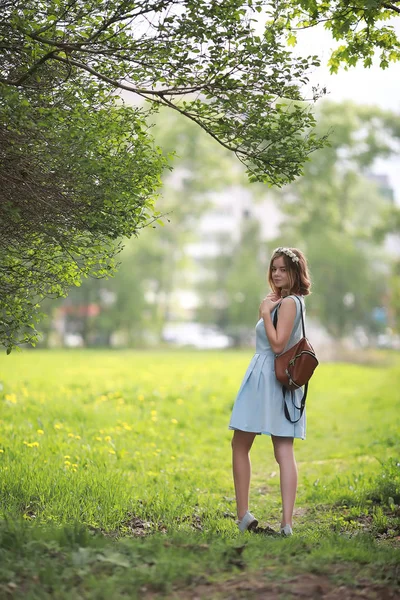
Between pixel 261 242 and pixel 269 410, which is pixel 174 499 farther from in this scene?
pixel 261 242

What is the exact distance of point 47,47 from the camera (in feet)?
21.2

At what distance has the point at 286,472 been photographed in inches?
259

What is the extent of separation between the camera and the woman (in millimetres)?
6547

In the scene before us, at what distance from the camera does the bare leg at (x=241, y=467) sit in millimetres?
6629

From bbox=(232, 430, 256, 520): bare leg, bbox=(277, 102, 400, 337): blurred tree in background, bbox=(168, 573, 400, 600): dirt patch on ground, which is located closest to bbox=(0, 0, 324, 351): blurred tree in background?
bbox=(232, 430, 256, 520): bare leg

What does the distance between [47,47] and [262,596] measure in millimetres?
4332

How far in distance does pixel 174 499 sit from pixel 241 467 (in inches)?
69.3

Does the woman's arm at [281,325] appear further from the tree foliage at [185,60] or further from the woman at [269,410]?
the tree foliage at [185,60]

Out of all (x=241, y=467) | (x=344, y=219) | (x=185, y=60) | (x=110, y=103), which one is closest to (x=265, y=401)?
(x=241, y=467)

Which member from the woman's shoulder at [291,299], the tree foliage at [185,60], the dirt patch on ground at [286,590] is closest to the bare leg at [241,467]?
the woman's shoulder at [291,299]

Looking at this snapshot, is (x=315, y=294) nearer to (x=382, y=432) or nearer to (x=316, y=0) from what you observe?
(x=382, y=432)

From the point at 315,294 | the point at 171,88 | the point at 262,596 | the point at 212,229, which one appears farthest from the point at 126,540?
the point at 212,229

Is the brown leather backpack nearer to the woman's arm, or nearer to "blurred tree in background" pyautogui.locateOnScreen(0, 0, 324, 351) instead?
the woman's arm

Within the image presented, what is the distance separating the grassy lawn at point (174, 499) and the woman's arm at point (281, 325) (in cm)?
145
